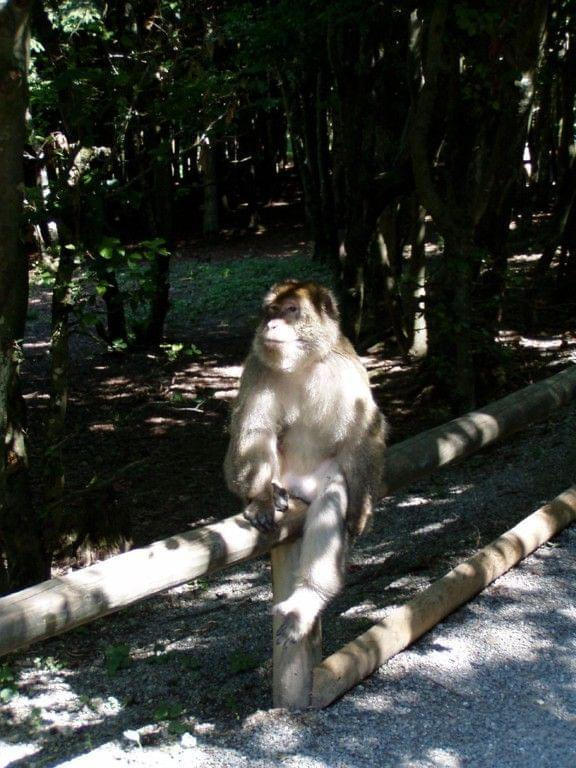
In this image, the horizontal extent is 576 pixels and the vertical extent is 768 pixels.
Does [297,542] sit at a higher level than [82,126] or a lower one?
lower

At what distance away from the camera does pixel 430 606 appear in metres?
4.28

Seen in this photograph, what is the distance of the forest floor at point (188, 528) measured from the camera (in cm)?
436

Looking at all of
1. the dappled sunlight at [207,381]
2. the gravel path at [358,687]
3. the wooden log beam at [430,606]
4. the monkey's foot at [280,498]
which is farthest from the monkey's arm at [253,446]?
the dappled sunlight at [207,381]

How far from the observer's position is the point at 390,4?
8.80 metres

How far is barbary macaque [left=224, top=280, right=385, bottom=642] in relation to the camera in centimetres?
416

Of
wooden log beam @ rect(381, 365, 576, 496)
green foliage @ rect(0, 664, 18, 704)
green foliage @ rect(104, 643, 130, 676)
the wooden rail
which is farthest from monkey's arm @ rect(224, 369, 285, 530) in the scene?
Answer: green foliage @ rect(0, 664, 18, 704)

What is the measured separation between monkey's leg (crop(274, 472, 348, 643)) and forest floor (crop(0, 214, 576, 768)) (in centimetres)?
38

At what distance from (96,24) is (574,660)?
18.7ft

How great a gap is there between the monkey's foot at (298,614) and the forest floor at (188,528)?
1.07ft

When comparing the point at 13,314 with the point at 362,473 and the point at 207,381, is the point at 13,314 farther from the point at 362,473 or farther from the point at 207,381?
the point at 207,381

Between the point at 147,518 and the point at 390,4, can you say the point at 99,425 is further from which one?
the point at 390,4

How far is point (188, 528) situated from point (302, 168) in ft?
30.3

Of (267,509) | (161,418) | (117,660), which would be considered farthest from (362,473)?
(161,418)

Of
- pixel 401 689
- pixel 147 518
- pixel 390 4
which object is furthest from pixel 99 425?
pixel 401 689
